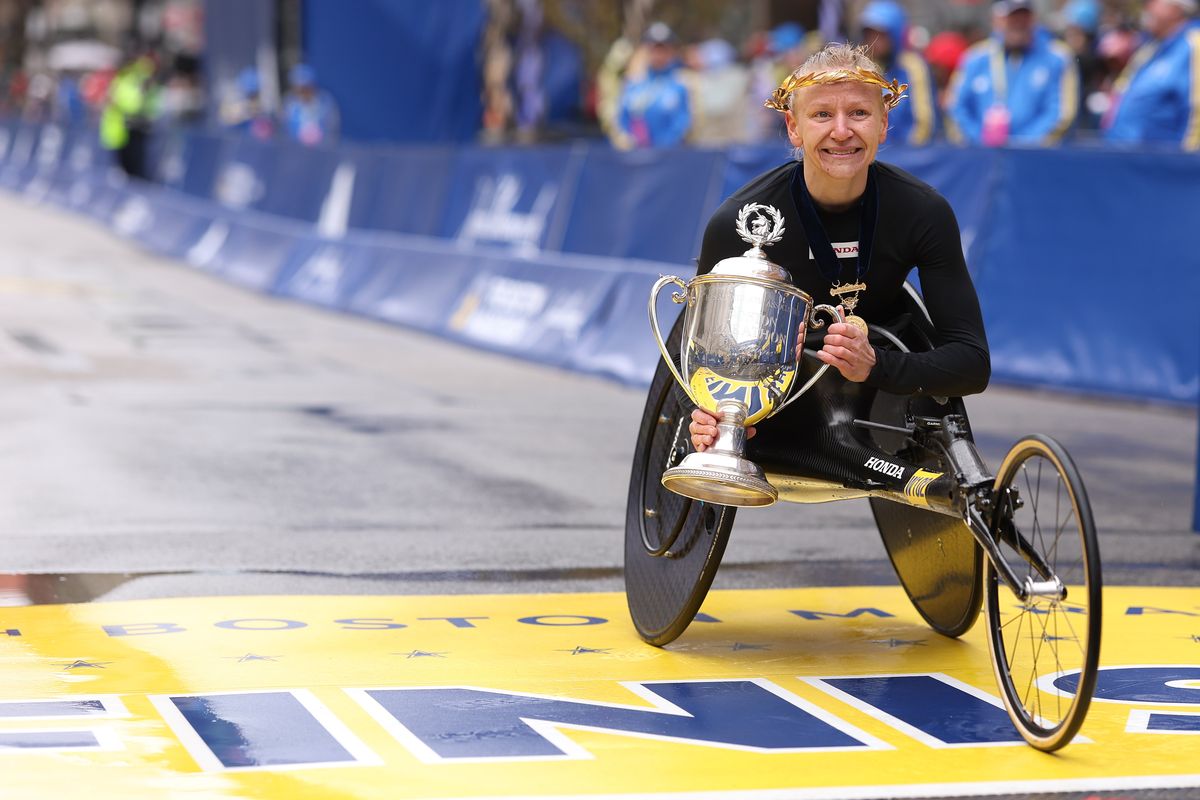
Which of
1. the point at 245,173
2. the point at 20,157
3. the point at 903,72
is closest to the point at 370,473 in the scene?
the point at 903,72

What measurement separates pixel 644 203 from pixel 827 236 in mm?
9218

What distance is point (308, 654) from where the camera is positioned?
18.6ft

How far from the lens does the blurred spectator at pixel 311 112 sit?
1081 inches

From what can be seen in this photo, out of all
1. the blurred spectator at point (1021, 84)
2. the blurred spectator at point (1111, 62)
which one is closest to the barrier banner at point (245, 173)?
the blurred spectator at point (1111, 62)

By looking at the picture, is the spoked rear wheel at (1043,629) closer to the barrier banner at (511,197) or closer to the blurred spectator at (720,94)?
the barrier banner at (511,197)

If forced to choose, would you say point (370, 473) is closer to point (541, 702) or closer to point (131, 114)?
point (541, 702)

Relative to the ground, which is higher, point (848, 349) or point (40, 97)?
point (40, 97)

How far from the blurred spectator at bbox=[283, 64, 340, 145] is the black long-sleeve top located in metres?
22.5

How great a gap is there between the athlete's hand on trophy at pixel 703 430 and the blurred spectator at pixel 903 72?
944 centimetres

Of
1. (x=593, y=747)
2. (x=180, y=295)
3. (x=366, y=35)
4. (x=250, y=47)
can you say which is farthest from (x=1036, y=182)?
(x=250, y=47)

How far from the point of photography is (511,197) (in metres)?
16.8

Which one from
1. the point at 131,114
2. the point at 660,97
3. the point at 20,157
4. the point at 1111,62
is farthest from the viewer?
the point at 20,157

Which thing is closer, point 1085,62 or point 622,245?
point 622,245

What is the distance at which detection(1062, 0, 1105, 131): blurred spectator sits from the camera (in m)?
17.3
